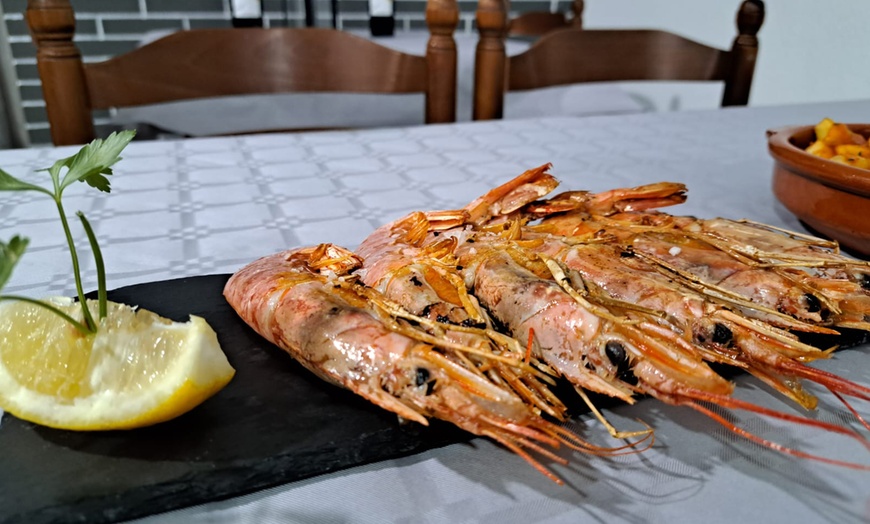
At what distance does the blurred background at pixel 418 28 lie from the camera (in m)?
3.11

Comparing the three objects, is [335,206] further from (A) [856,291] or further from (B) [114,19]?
(B) [114,19]

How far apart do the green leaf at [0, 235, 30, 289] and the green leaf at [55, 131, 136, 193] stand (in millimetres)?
178

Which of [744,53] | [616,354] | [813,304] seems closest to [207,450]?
[616,354]

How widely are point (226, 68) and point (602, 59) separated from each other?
1349 mm

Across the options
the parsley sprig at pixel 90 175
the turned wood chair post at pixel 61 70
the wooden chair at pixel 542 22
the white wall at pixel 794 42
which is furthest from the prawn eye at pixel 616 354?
the wooden chair at pixel 542 22

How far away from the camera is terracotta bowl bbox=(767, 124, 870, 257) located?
0.96 m

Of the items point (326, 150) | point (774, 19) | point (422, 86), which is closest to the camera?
point (326, 150)

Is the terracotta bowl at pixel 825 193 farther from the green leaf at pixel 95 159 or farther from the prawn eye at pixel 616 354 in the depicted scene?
the green leaf at pixel 95 159

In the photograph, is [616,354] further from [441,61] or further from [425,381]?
[441,61]

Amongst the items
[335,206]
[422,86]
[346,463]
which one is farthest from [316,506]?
[422,86]

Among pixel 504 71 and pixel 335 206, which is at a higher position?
pixel 504 71

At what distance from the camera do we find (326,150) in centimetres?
173

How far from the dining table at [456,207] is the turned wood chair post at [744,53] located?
25cm

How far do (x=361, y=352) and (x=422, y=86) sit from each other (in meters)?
1.62
